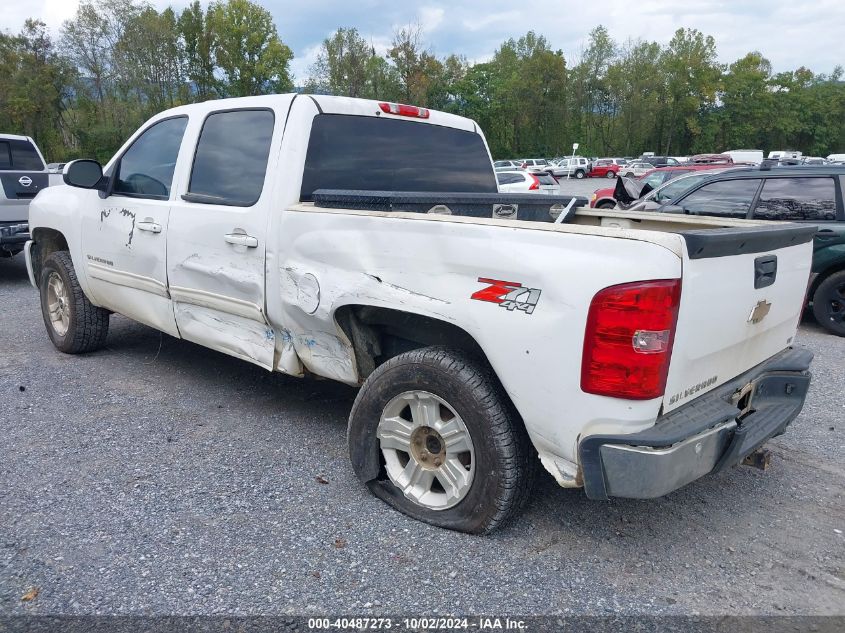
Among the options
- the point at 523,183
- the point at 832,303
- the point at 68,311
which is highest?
the point at 523,183

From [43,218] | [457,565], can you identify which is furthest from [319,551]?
[43,218]

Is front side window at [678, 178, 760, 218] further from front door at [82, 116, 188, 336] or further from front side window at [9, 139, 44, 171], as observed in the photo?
front side window at [9, 139, 44, 171]

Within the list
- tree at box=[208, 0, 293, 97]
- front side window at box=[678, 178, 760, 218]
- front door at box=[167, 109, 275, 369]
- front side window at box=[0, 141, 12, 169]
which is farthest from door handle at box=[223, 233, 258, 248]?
tree at box=[208, 0, 293, 97]

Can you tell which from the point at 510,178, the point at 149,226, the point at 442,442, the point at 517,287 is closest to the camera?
the point at 517,287

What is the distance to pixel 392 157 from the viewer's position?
400 cm

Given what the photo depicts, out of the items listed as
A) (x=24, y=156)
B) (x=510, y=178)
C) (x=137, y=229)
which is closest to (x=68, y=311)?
(x=137, y=229)

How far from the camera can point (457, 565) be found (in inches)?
104

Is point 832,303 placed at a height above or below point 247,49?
below

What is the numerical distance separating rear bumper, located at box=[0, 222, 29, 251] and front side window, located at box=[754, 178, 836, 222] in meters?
9.21

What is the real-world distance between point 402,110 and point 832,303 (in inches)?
207

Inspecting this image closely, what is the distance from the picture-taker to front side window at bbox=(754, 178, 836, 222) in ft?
21.8

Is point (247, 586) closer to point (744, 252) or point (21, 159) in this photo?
point (744, 252)

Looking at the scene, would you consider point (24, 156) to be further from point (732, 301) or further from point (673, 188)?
point (732, 301)

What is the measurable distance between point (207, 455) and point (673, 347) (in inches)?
102
